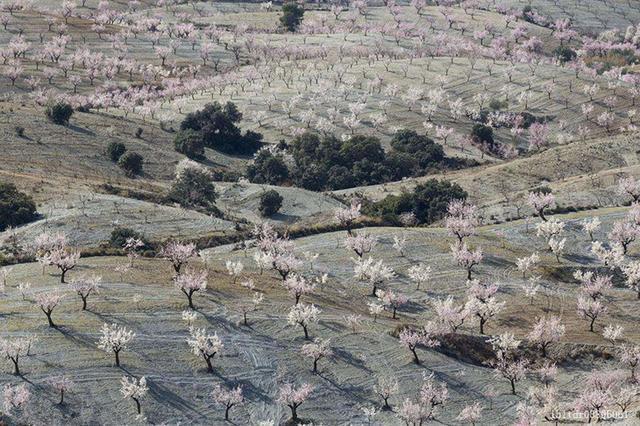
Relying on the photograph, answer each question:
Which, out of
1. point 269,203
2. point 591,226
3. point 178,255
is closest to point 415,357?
point 178,255

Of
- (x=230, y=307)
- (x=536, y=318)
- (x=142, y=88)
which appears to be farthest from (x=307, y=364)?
(x=142, y=88)

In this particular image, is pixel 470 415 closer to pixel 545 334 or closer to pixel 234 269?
pixel 545 334

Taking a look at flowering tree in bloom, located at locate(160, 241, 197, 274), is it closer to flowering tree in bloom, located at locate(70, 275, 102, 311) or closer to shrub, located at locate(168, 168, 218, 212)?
flowering tree in bloom, located at locate(70, 275, 102, 311)

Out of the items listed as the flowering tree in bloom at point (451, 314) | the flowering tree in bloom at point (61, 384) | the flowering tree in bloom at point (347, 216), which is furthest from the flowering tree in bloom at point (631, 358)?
the flowering tree in bloom at point (61, 384)

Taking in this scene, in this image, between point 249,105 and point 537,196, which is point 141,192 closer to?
point 537,196

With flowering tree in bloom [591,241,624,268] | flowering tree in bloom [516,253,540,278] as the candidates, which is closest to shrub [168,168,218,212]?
flowering tree in bloom [516,253,540,278]

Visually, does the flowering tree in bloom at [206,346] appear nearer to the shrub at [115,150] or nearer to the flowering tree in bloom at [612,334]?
the flowering tree in bloom at [612,334]
